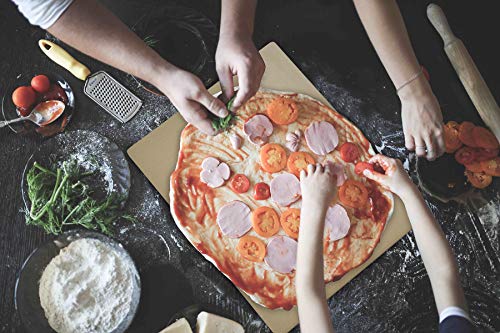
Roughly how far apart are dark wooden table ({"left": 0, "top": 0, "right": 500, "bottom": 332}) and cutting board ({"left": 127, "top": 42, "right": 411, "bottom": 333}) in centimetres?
3

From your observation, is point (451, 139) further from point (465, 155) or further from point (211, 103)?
point (211, 103)

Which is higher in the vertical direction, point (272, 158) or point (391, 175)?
point (272, 158)

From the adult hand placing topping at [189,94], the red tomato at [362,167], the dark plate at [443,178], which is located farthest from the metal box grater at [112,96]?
the dark plate at [443,178]

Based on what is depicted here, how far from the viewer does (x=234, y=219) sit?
1.77 meters

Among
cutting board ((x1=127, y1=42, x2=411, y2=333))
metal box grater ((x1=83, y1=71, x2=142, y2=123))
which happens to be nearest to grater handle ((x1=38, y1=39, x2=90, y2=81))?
metal box grater ((x1=83, y1=71, x2=142, y2=123))

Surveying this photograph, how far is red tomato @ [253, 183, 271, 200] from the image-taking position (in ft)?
5.90

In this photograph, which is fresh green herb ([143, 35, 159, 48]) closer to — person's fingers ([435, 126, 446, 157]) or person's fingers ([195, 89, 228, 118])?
person's fingers ([195, 89, 228, 118])

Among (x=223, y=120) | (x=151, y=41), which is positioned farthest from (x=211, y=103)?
(x=151, y=41)

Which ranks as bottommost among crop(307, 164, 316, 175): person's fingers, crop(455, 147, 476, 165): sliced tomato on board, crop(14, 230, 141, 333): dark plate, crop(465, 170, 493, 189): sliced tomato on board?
crop(465, 170, 493, 189): sliced tomato on board

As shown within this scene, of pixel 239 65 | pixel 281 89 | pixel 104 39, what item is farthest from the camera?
pixel 281 89

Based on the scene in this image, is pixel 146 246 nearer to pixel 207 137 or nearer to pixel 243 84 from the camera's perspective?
pixel 207 137

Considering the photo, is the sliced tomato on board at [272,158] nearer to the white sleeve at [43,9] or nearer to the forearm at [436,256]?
the forearm at [436,256]

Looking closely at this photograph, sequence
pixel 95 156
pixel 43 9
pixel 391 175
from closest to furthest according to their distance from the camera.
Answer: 1. pixel 43 9
2. pixel 391 175
3. pixel 95 156

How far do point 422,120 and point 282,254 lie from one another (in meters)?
0.64
